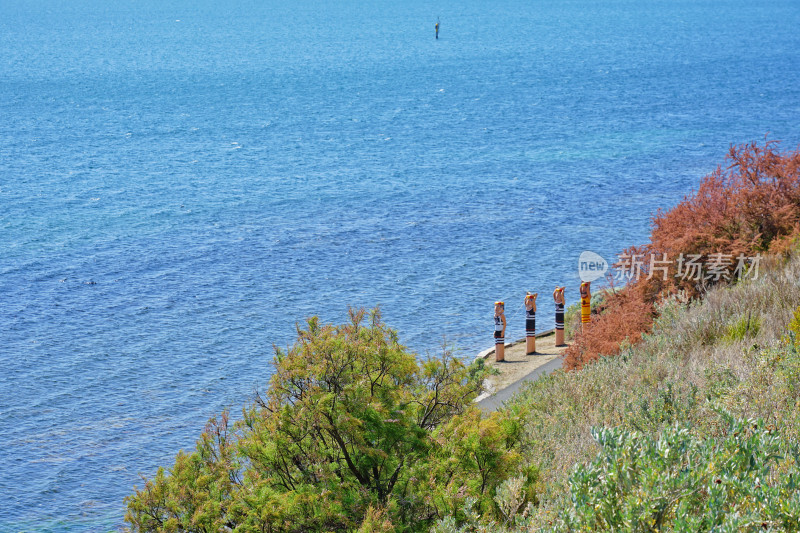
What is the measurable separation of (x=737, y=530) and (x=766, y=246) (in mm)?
10008

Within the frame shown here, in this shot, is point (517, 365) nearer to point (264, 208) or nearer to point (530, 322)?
point (530, 322)

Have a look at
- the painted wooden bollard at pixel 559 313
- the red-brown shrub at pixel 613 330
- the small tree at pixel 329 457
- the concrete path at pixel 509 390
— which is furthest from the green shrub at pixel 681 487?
the painted wooden bollard at pixel 559 313

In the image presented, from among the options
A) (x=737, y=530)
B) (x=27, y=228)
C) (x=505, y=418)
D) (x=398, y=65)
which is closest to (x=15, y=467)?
(x=505, y=418)

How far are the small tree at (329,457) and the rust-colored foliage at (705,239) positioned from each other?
5243 mm

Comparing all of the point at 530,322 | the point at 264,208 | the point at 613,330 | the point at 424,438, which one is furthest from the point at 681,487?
the point at 264,208

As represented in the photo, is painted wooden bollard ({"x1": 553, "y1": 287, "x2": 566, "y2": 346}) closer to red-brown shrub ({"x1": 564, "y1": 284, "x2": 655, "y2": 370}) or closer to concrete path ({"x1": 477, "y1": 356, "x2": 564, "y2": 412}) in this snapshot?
concrete path ({"x1": 477, "y1": 356, "x2": 564, "y2": 412})

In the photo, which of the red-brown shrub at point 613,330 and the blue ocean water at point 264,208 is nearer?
the red-brown shrub at point 613,330

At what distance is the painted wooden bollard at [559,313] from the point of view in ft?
54.5

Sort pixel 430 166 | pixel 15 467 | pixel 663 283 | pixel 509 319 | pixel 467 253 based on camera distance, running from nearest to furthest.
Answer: pixel 663 283, pixel 15 467, pixel 509 319, pixel 467 253, pixel 430 166

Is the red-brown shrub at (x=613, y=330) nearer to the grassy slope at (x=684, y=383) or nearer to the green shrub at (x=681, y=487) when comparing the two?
the grassy slope at (x=684, y=383)

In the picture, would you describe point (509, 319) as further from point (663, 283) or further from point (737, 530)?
point (737, 530)

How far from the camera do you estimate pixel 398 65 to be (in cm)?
9019

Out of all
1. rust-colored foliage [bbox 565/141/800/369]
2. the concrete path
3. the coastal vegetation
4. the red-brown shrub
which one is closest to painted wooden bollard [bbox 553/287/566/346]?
the concrete path

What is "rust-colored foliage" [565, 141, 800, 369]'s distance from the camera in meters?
12.3
